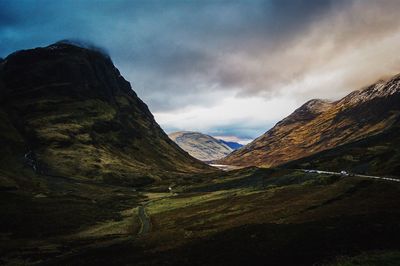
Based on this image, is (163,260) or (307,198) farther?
(307,198)

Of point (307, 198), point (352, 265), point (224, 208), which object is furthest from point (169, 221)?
point (352, 265)

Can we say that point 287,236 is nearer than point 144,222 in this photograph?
Yes

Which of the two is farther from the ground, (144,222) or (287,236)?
(144,222)

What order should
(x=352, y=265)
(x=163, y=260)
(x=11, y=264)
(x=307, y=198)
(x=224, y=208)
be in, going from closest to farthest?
(x=352, y=265), (x=163, y=260), (x=11, y=264), (x=307, y=198), (x=224, y=208)

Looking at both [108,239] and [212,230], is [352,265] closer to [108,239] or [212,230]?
[212,230]

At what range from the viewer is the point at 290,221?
233ft

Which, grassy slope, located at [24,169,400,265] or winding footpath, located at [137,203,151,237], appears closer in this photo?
grassy slope, located at [24,169,400,265]

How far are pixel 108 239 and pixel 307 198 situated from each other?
49.7 metres

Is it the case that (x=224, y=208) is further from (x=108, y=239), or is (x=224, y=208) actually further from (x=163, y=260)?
(x=163, y=260)

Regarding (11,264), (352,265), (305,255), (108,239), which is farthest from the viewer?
(108,239)

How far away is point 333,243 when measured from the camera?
5225cm

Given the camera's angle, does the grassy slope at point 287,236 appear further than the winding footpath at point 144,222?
No

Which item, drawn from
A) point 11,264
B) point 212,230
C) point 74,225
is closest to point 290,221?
point 212,230

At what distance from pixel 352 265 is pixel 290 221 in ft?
95.9
